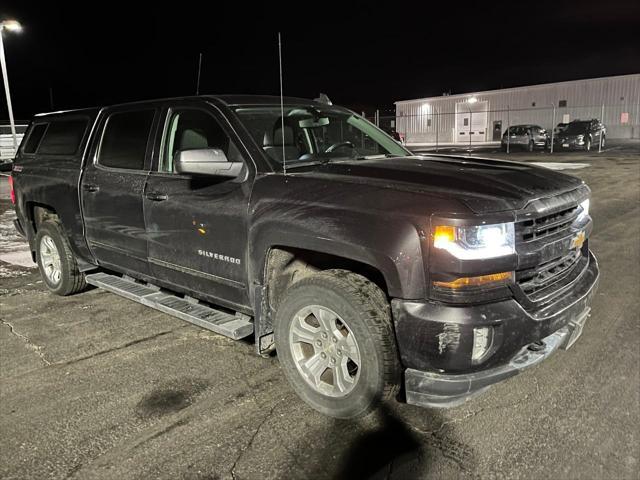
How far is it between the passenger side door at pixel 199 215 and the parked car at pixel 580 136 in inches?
1109

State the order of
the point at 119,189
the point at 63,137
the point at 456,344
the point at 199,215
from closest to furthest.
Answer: the point at 456,344, the point at 199,215, the point at 119,189, the point at 63,137

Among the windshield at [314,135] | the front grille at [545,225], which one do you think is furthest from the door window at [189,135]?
the front grille at [545,225]

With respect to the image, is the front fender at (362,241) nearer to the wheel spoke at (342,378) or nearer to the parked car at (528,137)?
the wheel spoke at (342,378)

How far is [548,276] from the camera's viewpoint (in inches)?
123

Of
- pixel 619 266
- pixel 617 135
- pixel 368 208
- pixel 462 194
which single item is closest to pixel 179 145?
pixel 368 208

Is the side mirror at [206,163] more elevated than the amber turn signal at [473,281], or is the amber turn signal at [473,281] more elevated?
the side mirror at [206,163]

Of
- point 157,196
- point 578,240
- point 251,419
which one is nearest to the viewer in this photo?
point 251,419

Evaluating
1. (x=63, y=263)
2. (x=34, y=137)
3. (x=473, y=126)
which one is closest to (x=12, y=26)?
(x=34, y=137)

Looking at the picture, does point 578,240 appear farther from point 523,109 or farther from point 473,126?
point 473,126

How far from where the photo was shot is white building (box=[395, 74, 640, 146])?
128ft

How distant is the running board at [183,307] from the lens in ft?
12.2

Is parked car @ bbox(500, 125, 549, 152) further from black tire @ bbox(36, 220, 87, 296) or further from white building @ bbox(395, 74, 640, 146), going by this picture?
black tire @ bbox(36, 220, 87, 296)

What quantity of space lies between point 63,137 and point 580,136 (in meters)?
28.2

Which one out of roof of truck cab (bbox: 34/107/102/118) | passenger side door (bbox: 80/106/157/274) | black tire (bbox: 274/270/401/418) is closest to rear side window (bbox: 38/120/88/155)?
roof of truck cab (bbox: 34/107/102/118)
